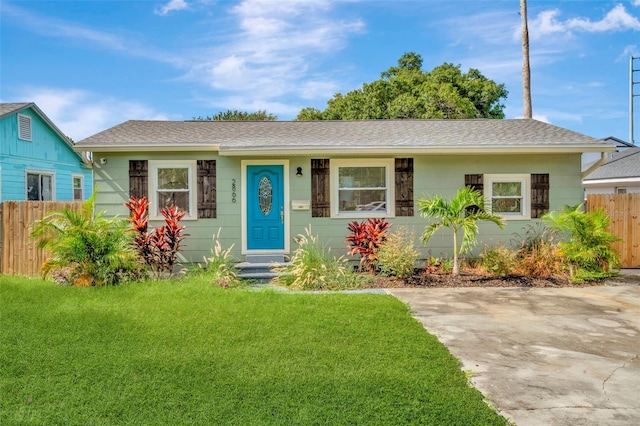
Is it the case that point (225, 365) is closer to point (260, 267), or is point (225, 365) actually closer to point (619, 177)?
point (260, 267)

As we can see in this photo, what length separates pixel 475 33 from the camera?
13242 mm

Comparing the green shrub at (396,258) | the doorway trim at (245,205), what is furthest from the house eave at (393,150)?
the green shrub at (396,258)

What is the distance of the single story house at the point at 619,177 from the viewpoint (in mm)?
16188

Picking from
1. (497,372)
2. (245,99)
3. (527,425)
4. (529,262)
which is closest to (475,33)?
(529,262)

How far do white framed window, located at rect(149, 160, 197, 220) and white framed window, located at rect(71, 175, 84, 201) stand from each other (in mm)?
10423

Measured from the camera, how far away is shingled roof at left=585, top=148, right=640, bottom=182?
1636 cm

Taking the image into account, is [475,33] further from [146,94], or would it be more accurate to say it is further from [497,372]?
[497,372]

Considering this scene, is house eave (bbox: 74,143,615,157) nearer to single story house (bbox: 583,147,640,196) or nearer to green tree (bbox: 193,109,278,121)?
single story house (bbox: 583,147,640,196)

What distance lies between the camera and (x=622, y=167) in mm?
17297

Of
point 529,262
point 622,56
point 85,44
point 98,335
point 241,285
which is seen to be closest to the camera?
point 98,335

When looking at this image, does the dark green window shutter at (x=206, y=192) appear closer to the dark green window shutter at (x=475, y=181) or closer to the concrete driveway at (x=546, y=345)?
the concrete driveway at (x=546, y=345)

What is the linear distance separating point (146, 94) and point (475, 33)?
10.4 metres

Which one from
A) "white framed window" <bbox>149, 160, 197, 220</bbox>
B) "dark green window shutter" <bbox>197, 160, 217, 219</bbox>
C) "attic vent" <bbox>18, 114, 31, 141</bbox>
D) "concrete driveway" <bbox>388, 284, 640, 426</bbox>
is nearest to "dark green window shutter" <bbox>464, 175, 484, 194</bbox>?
"concrete driveway" <bbox>388, 284, 640, 426</bbox>

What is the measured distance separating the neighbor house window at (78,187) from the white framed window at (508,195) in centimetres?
1629
